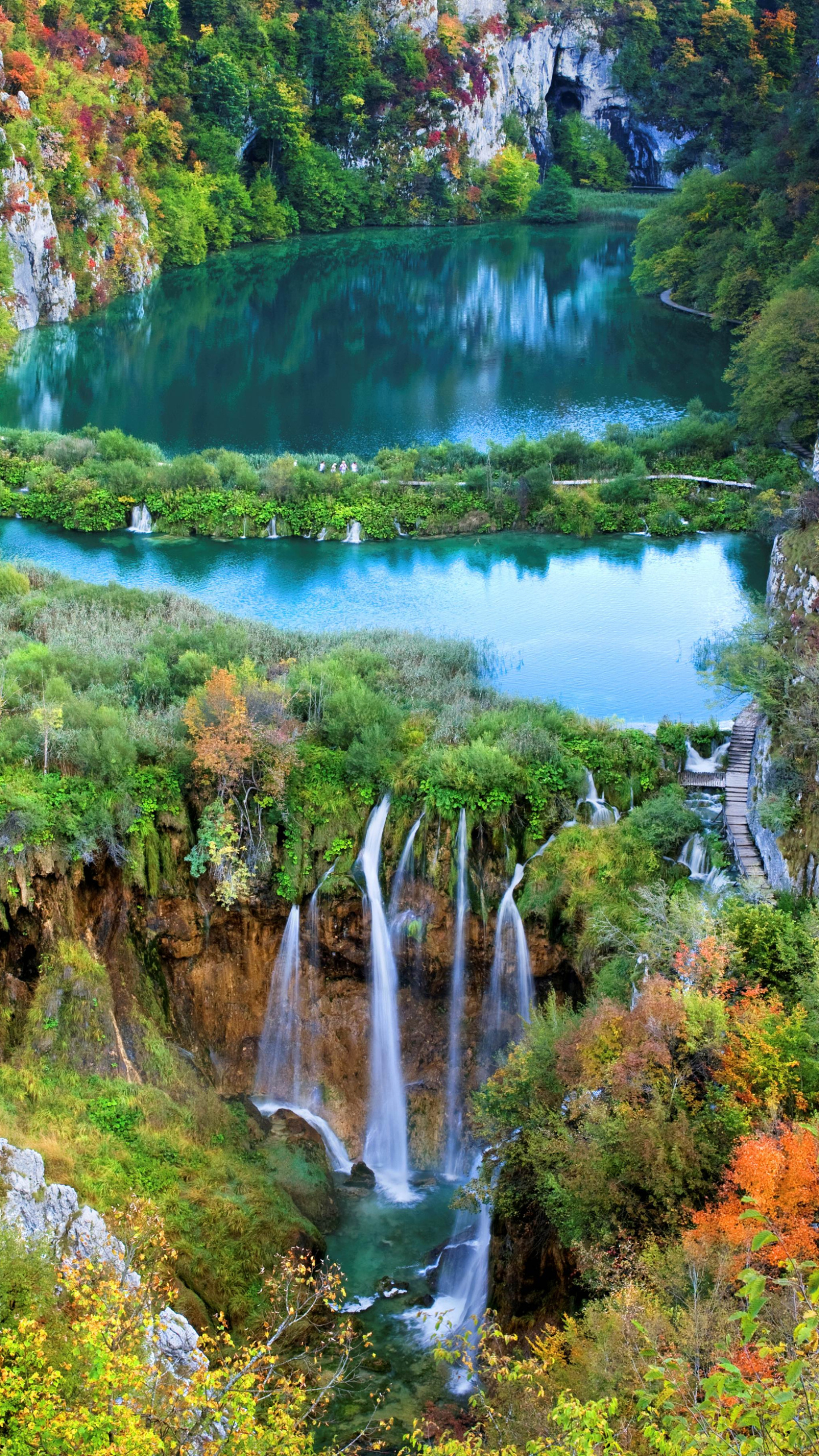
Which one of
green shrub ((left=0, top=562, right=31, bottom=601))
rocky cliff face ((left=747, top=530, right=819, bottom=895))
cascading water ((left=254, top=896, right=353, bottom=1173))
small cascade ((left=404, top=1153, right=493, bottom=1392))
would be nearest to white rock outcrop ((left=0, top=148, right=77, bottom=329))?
green shrub ((left=0, top=562, right=31, bottom=601))

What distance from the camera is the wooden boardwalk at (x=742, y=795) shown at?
22.3m

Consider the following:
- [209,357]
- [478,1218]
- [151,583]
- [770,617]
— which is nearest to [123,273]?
[209,357]

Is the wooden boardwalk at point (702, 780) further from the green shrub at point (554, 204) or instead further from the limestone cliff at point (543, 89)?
the limestone cliff at point (543, 89)

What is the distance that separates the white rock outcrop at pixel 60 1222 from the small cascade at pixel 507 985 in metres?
7.82

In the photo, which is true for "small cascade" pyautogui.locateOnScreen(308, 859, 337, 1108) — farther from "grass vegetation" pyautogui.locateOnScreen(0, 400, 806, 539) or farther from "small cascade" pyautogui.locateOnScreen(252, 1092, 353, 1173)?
"grass vegetation" pyautogui.locateOnScreen(0, 400, 806, 539)

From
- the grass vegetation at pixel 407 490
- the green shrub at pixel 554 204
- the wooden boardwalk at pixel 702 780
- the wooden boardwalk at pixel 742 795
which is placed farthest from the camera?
the green shrub at pixel 554 204

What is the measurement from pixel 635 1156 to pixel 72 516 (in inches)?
1255

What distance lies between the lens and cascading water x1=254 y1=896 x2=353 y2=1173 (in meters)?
23.1

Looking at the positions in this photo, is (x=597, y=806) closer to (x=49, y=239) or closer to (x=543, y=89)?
(x=49, y=239)

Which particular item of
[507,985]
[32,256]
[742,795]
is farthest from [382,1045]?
[32,256]

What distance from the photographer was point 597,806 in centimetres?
2433

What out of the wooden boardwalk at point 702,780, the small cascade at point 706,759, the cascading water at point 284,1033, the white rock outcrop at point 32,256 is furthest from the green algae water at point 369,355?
the cascading water at point 284,1033

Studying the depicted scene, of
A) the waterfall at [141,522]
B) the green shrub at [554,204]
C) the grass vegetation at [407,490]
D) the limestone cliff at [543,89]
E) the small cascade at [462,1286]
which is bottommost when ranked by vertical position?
the small cascade at [462,1286]

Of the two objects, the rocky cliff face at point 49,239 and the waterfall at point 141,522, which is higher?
the rocky cliff face at point 49,239
